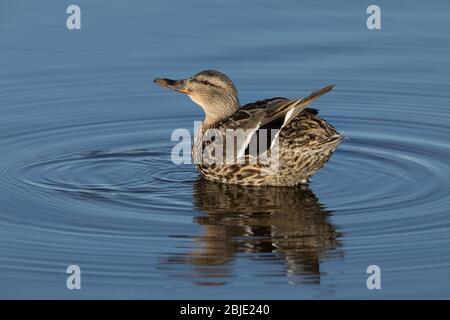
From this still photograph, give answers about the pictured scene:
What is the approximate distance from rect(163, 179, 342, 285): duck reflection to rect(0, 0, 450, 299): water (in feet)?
0.08

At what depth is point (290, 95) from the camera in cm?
1564

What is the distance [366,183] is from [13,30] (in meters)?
6.59

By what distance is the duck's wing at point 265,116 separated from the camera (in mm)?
12289

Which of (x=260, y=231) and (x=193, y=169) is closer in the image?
(x=260, y=231)

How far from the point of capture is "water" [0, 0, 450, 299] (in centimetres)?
1027

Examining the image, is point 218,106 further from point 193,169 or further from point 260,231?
point 260,231

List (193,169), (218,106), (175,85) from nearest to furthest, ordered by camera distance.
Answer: (193,169) < (218,106) < (175,85)

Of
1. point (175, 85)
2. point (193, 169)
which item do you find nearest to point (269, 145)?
point (193, 169)

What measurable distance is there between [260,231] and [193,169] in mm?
2572

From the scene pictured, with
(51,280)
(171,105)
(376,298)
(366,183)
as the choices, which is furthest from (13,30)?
(376,298)

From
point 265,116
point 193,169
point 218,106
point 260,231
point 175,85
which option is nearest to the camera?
point 260,231

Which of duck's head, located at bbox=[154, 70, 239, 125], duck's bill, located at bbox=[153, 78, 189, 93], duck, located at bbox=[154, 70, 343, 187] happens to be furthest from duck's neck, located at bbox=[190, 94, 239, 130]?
duck, located at bbox=[154, 70, 343, 187]

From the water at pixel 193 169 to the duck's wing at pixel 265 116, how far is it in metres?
0.71

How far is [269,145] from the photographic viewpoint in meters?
12.5
